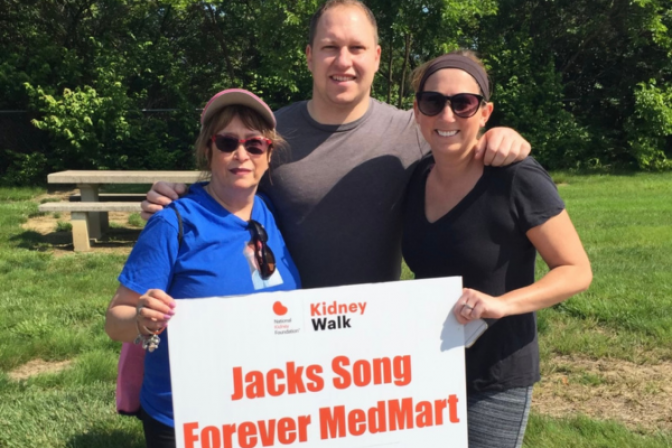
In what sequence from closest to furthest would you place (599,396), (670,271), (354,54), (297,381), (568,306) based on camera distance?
(297,381) < (354,54) < (599,396) < (568,306) < (670,271)

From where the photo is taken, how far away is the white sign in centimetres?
205

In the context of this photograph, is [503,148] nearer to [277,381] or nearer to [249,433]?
[277,381]

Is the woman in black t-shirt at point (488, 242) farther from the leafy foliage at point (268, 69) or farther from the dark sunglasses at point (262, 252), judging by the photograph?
the leafy foliage at point (268, 69)

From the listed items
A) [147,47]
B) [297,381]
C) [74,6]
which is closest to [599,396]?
[297,381]

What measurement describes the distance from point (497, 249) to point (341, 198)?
2.51 ft

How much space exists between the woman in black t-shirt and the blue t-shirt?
0.63 metres

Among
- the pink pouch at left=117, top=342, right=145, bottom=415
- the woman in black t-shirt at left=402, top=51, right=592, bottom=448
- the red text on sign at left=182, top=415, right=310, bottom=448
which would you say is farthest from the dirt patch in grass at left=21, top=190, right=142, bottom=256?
the woman in black t-shirt at left=402, top=51, right=592, bottom=448

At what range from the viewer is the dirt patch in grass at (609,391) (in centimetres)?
389

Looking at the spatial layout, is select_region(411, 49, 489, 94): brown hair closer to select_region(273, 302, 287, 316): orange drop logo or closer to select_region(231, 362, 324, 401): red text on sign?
select_region(273, 302, 287, 316): orange drop logo

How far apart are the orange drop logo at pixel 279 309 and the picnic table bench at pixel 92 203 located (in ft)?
20.9

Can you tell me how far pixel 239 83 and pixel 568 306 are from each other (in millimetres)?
12701

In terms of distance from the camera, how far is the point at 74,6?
1639cm

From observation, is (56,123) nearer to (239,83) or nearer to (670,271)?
(239,83)

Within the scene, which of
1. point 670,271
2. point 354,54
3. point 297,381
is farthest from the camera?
point 670,271
